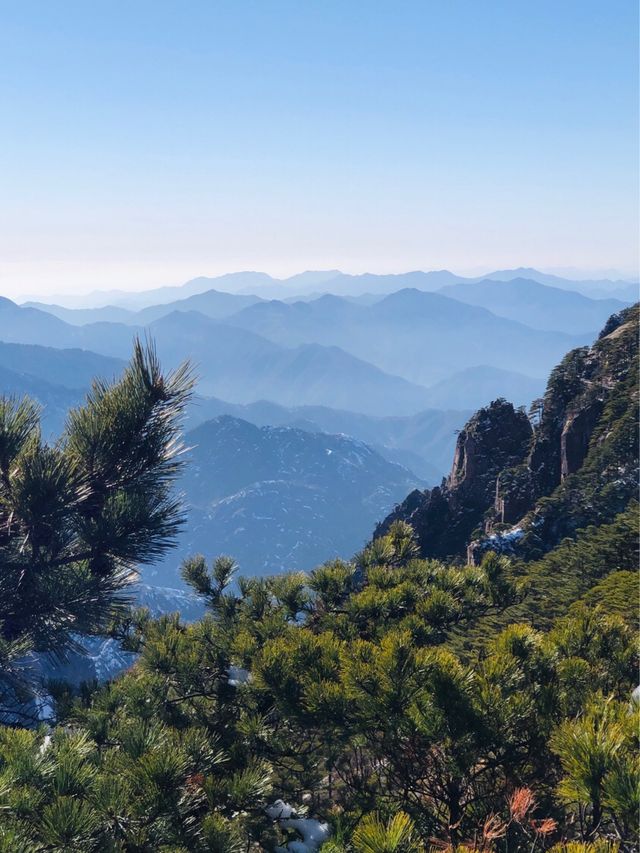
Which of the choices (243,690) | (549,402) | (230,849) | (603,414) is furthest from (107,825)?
(549,402)

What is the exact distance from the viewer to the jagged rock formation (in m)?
51.0

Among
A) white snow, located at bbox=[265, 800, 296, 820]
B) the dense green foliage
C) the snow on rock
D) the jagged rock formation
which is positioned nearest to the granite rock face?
the jagged rock formation

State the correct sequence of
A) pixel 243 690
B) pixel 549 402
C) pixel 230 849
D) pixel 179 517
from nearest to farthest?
1. pixel 230 849
2. pixel 243 690
3. pixel 179 517
4. pixel 549 402

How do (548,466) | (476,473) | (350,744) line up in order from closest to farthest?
(350,744) → (548,466) → (476,473)

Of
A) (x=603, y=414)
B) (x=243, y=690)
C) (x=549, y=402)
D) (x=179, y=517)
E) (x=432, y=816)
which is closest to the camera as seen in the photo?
(x=432, y=816)

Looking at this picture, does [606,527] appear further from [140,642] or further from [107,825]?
[107,825]

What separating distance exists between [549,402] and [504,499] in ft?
44.7

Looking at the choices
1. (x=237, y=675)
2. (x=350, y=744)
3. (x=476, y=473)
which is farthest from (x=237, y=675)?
(x=476, y=473)

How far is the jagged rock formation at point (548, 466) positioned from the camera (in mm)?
50969

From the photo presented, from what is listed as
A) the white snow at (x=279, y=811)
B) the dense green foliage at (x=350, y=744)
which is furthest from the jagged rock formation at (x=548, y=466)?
the white snow at (x=279, y=811)

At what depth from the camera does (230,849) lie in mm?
4512

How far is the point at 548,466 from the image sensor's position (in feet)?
209

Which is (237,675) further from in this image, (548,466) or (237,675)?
(548,466)

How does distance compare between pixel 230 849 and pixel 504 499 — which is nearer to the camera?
pixel 230 849
